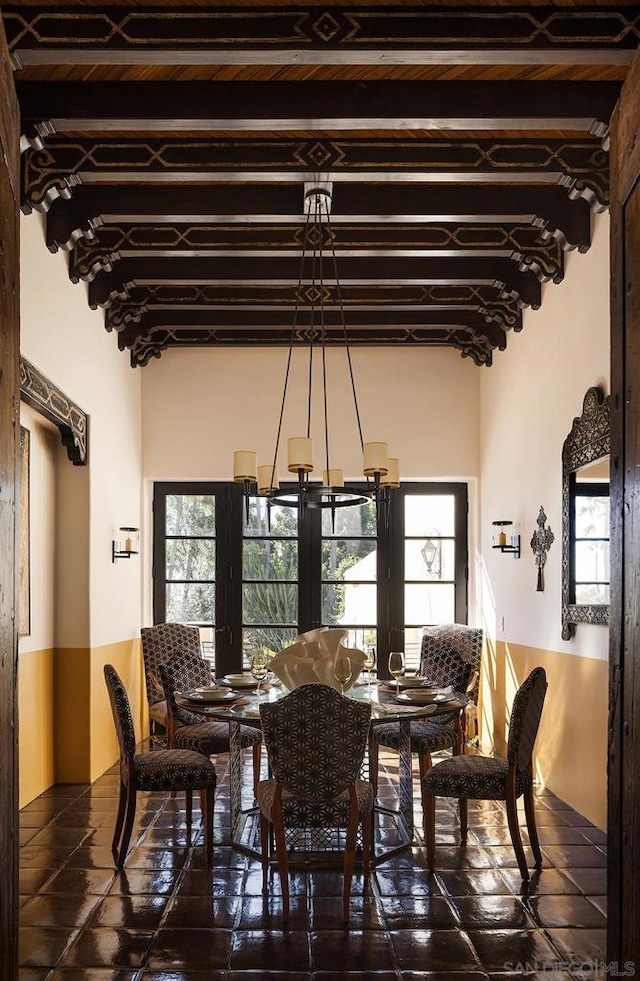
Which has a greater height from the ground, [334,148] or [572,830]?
[334,148]

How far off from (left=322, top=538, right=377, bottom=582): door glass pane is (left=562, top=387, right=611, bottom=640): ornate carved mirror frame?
9.58 ft

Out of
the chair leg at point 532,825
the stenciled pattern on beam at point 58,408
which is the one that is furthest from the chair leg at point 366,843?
the stenciled pattern on beam at point 58,408

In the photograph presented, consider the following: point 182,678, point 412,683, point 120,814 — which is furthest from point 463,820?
point 182,678

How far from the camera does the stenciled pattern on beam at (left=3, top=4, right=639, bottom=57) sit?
3486 mm

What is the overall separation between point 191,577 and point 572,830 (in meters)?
4.34

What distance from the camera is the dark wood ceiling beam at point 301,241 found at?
5605mm

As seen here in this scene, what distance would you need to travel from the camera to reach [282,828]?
12.4 feet

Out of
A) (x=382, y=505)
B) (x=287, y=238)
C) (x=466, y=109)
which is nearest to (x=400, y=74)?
(x=466, y=109)

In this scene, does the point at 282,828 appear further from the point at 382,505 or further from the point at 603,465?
the point at 382,505

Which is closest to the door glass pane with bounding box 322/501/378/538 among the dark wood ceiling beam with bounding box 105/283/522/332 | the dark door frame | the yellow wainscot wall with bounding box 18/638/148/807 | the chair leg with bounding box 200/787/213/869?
the dark wood ceiling beam with bounding box 105/283/522/332

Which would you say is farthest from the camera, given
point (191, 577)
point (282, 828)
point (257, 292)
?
point (191, 577)

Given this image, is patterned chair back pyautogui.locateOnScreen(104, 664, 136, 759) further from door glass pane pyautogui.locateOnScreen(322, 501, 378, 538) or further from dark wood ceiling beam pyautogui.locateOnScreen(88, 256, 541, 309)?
door glass pane pyautogui.locateOnScreen(322, 501, 378, 538)

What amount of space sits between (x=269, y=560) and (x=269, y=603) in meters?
0.39

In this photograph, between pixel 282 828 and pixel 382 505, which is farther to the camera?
pixel 382 505
